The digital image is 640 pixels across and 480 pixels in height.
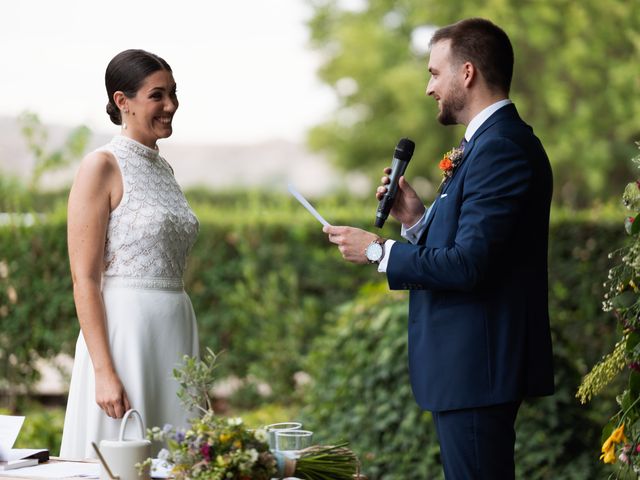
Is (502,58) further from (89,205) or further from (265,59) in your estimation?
(265,59)

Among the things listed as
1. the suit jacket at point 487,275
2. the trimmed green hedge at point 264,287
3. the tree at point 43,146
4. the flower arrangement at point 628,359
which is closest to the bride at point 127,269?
the suit jacket at point 487,275

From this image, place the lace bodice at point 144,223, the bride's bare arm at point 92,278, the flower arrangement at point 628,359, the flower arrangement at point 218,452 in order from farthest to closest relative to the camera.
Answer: the lace bodice at point 144,223
the bride's bare arm at point 92,278
the flower arrangement at point 628,359
the flower arrangement at point 218,452

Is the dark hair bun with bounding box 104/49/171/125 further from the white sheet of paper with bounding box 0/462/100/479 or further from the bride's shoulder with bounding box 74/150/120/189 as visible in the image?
the white sheet of paper with bounding box 0/462/100/479

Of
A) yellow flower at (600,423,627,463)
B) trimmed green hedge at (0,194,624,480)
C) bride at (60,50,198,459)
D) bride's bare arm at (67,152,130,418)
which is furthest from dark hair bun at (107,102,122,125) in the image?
trimmed green hedge at (0,194,624,480)

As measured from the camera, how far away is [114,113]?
128 inches

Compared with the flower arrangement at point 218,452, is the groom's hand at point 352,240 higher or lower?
higher

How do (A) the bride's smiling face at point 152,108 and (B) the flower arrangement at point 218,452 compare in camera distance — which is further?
(A) the bride's smiling face at point 152,108

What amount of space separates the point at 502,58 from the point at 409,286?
78 centimetres

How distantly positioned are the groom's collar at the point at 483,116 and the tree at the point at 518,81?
12.4 metres

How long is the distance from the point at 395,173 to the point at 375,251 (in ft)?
1.31

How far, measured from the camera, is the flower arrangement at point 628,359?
2.39 metres

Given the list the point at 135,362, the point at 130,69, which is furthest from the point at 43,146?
the point at 135,362

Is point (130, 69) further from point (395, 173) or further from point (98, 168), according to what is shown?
point (395, 173)

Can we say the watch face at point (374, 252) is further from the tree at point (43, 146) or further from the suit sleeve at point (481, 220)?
the tree at point (43, 146)
